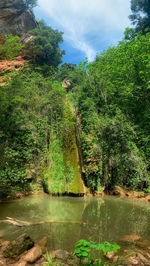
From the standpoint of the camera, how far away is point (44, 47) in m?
17.8

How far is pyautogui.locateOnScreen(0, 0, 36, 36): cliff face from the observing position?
2052cm

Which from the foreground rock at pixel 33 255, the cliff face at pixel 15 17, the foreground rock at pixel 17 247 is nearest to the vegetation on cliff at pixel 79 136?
the foreground rock at pixel 17 247

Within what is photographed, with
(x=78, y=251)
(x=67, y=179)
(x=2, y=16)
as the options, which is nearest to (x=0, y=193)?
(x=67, y=179)

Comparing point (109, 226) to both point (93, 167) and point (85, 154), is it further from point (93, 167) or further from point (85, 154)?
point (85, 154)

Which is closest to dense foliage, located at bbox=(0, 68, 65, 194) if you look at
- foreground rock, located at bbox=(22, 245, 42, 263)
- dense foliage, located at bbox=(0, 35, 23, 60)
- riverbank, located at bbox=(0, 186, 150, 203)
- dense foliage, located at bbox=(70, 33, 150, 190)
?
riverbank, located at bbox=(0, 186, 150, 203)

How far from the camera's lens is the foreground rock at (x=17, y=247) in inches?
94.0

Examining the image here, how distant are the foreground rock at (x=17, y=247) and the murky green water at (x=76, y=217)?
466 millimetres

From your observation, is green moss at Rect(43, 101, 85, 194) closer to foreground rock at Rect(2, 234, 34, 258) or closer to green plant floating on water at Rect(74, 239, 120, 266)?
foreground rock at Rect(2, 234, 34, 258)

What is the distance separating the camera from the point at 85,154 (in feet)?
26.2

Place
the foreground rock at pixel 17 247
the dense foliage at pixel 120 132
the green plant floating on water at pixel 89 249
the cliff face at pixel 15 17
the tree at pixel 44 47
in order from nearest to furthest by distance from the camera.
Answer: the green plant floating on water at pixel 89 249
the foreground rock at pixel 17 247
the dense foliage at pixel 120 132
the tree at pixel 44 47
the cliff face at pixel 15 17

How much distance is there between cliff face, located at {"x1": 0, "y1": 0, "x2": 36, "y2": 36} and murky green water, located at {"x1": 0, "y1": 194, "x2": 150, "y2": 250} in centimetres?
2373

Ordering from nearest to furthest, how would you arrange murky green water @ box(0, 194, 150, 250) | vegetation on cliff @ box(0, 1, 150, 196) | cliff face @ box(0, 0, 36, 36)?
1. murky green water @ box(0, 194, 150, 250)
2. vegetation on cliff @ box(0, 1, 150, 196)
3. cliff face @ box(0, 0, 36, 36)

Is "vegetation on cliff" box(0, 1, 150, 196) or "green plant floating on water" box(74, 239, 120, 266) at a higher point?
"vegetation on cliff" box(0, 1, 150, 196)

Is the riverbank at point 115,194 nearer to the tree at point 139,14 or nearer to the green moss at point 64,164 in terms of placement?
the green moss at point 64,164
